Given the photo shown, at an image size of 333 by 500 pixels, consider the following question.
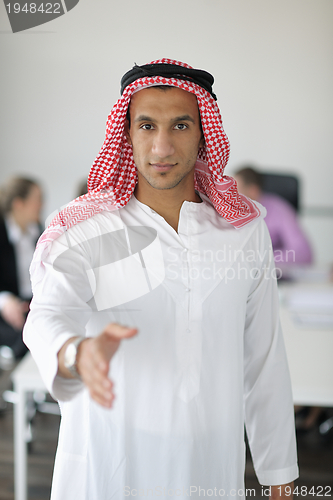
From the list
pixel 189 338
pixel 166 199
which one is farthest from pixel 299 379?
pixel 166 199

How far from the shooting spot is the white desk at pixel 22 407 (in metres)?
1.22

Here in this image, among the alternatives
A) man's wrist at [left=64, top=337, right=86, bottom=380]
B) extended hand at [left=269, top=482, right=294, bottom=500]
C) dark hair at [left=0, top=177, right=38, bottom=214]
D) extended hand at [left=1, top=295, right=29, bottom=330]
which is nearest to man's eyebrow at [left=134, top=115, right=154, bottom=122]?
man's wrist at [left=64, top=337, right=86, bottom=380]

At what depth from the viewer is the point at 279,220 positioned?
2.27 meters

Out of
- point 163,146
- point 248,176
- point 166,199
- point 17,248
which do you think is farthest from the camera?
point 248,176

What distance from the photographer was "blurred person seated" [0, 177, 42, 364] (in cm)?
158

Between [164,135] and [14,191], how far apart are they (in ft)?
4.71

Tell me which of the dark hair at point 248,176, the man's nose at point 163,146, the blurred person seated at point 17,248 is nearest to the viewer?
the man's nose at point 163,146

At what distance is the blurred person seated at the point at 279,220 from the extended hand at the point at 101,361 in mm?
1833

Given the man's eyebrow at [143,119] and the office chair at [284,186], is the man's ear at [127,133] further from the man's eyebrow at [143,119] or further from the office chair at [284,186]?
the office chair at [284,186]

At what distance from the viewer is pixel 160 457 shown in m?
0.76


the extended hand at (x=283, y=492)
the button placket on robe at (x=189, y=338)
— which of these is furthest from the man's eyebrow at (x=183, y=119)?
the extended hand at (x=283, y=492)

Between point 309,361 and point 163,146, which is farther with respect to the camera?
point 309,361

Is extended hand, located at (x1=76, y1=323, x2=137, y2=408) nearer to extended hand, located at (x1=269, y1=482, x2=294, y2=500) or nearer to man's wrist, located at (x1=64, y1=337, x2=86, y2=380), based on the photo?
man's wrist, located at (x1=64, y1=337, x2=86, y2=380)

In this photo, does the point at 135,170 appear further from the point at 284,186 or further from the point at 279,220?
the point at 284,186
